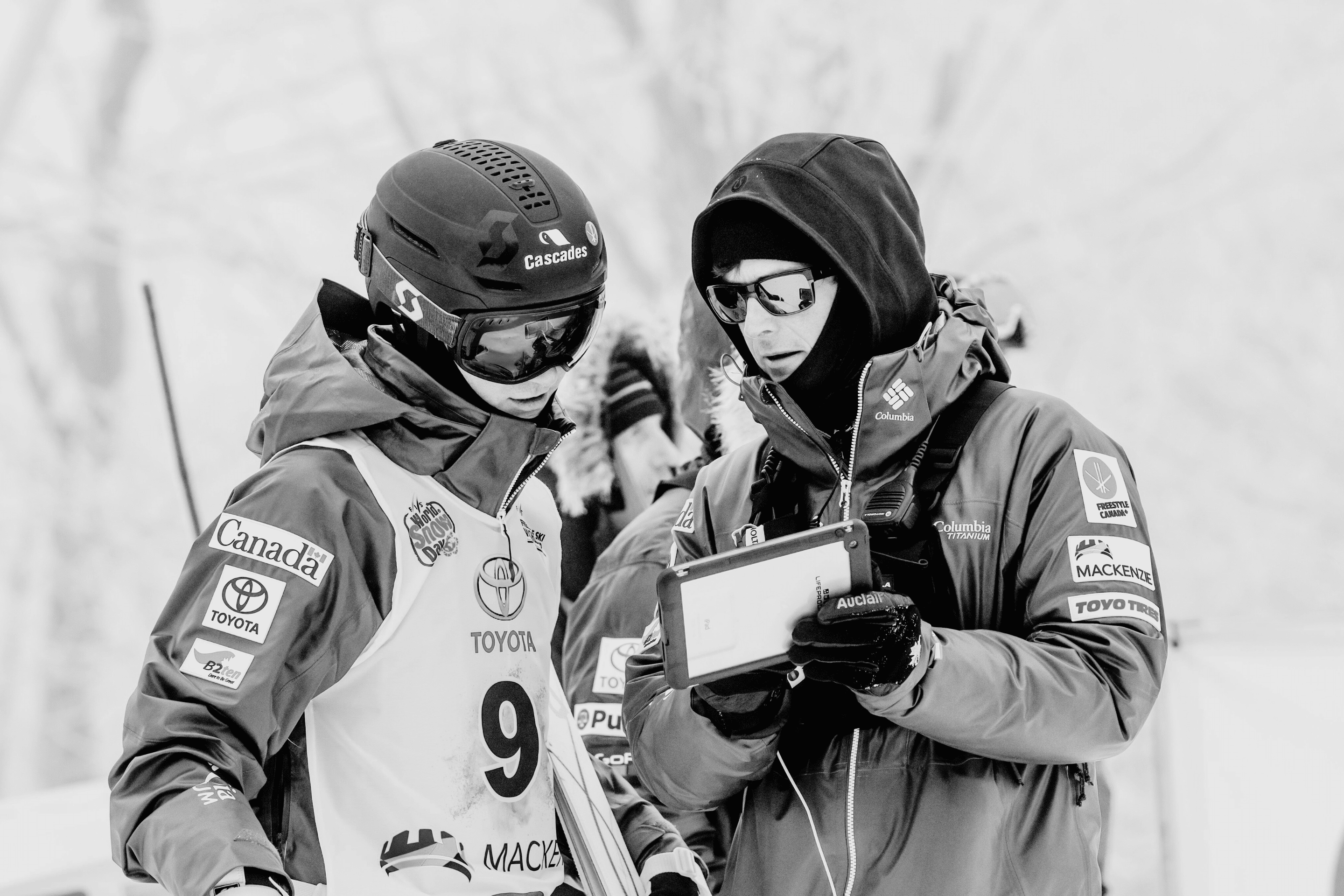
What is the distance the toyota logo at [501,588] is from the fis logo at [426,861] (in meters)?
0.33

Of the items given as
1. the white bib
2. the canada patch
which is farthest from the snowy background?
the white bib

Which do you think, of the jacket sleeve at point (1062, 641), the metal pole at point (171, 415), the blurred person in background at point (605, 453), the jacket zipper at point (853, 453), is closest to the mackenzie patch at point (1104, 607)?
the jacket sleeve at point (1062, 641)

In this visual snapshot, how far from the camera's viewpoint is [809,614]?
6.30ft

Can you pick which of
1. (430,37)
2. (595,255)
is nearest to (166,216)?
(430,37)

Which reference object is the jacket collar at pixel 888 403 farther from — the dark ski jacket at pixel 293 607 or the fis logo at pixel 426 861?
the fis logo at pixel 426 861

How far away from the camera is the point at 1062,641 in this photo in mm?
2057

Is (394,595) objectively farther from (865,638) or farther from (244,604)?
(865,638)

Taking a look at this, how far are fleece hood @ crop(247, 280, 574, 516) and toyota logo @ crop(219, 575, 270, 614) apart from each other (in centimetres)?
24

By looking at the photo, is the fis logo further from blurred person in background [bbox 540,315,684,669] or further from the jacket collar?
blurred person in background [bbox 540,315,684,669]

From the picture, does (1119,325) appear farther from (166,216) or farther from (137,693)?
(137,693)

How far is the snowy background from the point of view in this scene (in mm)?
11586

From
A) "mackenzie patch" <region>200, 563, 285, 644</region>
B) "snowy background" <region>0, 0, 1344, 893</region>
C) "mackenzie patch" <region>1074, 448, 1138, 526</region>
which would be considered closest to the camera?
"mackenzie patch" <region>200, 563, 285, 644</region>

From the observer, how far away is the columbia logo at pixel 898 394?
7.15 ft

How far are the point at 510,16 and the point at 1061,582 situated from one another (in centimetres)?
1114
